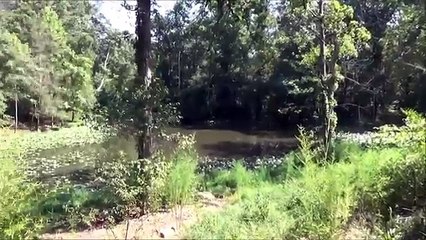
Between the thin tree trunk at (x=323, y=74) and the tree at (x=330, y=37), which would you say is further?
the tree at (x=330, y=37)

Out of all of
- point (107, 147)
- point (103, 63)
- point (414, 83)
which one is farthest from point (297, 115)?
point (107, 147)

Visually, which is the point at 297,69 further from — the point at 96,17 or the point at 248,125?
the point at 96,17

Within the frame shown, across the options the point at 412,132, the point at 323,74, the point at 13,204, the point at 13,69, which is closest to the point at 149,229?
the point at 13,204

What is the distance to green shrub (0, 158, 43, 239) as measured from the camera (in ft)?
18.6

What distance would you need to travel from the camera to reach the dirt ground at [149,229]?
6.73m

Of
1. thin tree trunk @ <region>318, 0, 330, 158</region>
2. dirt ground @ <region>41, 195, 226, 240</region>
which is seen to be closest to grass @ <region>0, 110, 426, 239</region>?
dirt ground @ <region>41, 195, 226, 240</region>

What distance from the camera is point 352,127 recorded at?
1225 inches

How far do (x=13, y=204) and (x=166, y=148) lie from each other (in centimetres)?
307

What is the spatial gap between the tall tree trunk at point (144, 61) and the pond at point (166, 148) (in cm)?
23

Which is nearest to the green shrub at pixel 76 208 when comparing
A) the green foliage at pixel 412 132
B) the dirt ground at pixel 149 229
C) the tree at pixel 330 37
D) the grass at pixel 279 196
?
the grass at pixel 279 196

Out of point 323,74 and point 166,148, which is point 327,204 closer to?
point 166,148

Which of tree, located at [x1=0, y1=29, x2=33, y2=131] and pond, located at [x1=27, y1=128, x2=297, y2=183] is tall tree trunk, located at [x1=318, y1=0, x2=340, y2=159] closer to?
pond, located at [x1=27, y1=128, x2=297, y2=183]

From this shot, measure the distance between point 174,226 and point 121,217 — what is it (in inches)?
40.1

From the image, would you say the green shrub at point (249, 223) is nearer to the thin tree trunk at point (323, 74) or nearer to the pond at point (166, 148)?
the pond at point (166, 148)
